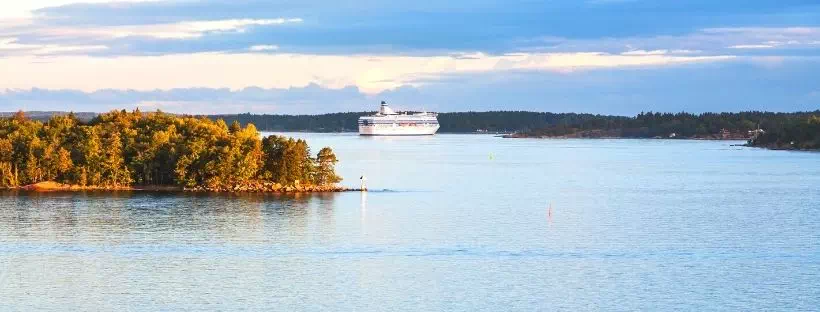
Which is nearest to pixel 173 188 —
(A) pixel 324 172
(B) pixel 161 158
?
(B) pixel 161 158

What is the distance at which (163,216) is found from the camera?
2298 inches

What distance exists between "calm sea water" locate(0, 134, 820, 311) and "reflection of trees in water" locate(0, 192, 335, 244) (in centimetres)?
10

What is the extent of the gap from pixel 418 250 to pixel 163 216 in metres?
16.1

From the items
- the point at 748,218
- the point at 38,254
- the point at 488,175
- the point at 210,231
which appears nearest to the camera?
the point at 38,254

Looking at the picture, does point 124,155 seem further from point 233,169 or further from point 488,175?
point 488,175

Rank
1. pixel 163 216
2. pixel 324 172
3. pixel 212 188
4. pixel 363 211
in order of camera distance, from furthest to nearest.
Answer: pixel 324 172
pixel 212 188
pixel 363 211
pixel 163 216

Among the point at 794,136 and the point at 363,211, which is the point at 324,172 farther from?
the point at 794,136

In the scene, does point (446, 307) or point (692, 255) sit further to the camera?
point (692, 255)

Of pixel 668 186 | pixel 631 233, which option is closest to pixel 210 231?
pixel 631 233

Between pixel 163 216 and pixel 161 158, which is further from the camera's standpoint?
pixel 161 158

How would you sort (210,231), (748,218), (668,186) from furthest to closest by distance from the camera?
1. (668,186)
2. (748,218)
3. (210,231)

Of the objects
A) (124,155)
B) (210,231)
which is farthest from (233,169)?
(210,231)

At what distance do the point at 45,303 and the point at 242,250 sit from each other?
1215 cm

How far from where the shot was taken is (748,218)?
60.0 meters
